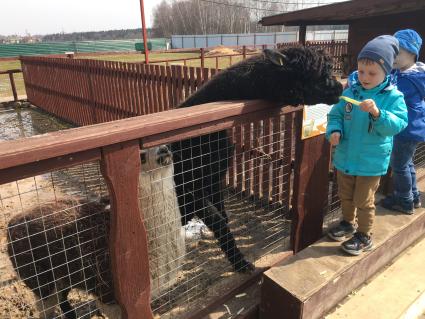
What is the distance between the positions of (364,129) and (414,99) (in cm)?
93

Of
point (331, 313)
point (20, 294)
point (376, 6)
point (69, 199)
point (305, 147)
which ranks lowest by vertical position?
point (20, 294)

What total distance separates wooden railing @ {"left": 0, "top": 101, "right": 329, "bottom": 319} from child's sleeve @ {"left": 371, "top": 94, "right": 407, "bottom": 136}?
720 mm

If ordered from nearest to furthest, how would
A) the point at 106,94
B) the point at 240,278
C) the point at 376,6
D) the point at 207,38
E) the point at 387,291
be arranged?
the point at 387,291
the point at 240,278
the point at 376,6
the point at 106,94
the point at 207,38

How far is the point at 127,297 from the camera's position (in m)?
1.74

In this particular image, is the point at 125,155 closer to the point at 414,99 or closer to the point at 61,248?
the point at 61,248

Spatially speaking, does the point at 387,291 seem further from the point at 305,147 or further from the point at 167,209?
the point at 167,209

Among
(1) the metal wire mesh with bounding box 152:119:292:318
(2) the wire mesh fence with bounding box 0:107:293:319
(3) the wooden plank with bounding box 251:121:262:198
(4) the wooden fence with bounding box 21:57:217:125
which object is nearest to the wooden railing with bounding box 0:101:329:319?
(2) the wire mesh fence with bounding box 0:107:293:319

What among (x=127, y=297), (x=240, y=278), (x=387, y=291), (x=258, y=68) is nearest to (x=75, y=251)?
(x=127, y=297)

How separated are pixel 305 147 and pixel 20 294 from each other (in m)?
2.62

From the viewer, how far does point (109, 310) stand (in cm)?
262

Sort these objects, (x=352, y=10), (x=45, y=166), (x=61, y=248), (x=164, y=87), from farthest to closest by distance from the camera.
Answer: (x=352, y=10)
(x=164, y=87)
(x=61, y=248)
(x=45, y=166)

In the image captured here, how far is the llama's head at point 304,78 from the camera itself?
90.0 inches

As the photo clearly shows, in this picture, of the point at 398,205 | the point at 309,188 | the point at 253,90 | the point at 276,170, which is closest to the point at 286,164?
the point at 276,170

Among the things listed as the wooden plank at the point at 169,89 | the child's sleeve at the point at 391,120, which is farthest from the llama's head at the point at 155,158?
the wooden plank at the point at 169,89
